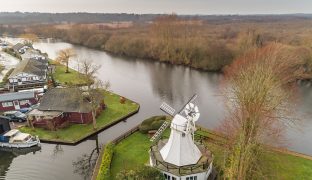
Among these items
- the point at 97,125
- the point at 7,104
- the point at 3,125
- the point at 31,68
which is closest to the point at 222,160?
the point at 97,125

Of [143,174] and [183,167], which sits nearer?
[143,174]

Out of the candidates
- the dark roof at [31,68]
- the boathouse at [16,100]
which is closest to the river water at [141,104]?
the boathouse at [16,100]

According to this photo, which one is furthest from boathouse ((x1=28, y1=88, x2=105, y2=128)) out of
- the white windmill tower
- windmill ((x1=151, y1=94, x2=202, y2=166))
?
windmill ((x1=151, y1=94, x2=202, y2=166))

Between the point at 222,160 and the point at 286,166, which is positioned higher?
the point at 222,160

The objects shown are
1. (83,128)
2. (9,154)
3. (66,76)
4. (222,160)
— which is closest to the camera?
(222,160)

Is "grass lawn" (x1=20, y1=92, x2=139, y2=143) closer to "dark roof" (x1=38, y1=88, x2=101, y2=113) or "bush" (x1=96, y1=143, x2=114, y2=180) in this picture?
"dark roof" (x1=38, y1=88, x2=101, y2=113)

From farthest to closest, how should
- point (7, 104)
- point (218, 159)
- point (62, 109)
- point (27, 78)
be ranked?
point (27, 78)
point (7, 104)
point (62, 109)
point (218, 159)

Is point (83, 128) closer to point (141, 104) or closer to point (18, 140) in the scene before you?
point (18, 140)

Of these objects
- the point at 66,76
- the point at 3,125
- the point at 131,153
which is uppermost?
the point at 66,76
